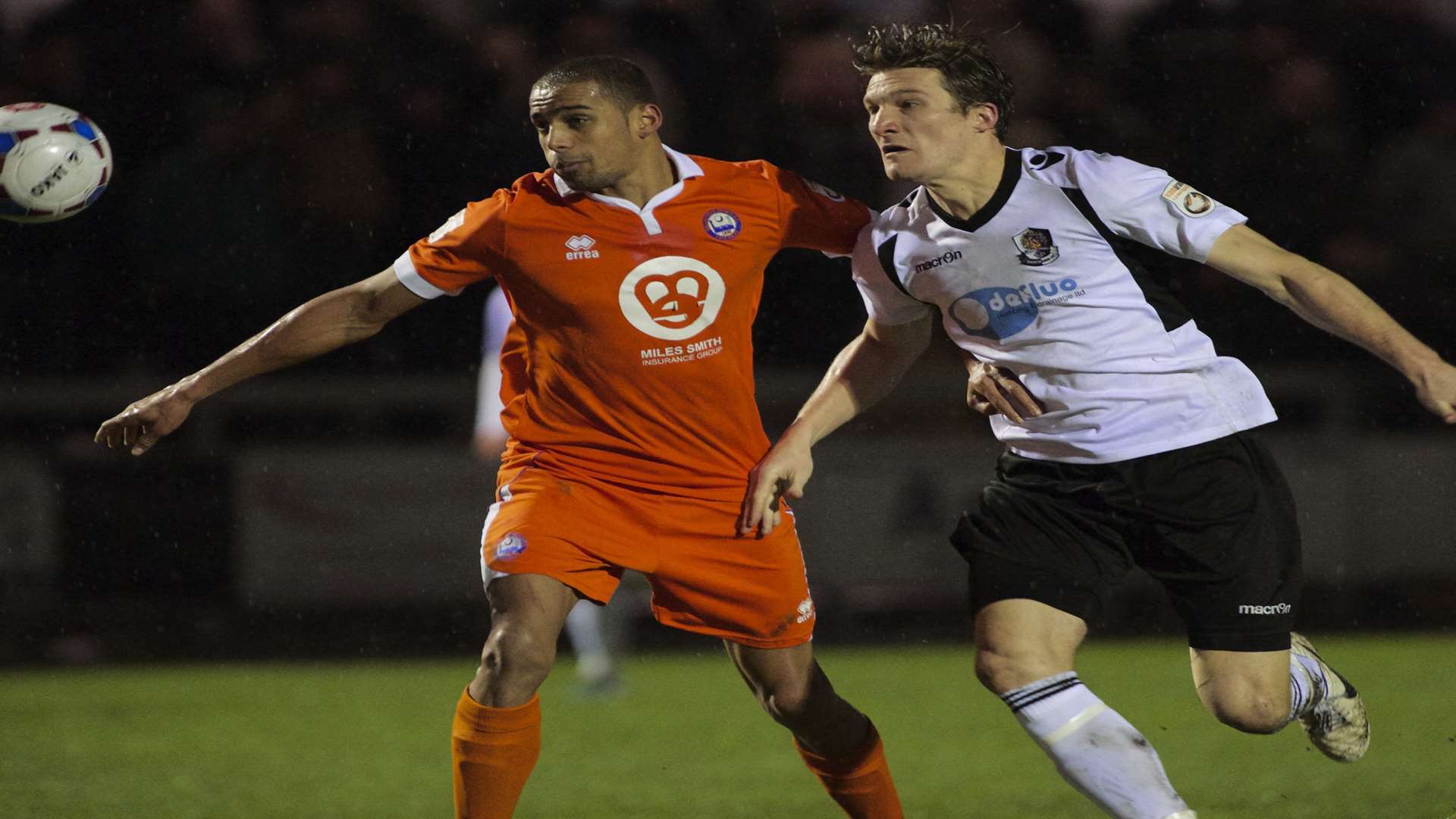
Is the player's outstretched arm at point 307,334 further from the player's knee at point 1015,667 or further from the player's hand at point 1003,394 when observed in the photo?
the player's knee at point 1015,667

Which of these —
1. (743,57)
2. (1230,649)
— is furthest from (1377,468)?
(1230,649)

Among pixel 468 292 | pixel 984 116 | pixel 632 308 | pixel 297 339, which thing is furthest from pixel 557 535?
pixel 468 292

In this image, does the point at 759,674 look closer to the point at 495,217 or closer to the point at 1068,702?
the point at 1068,702

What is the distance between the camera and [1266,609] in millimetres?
4027

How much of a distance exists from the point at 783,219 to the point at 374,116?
21.0 feet

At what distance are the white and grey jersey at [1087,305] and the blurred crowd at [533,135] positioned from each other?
614 cm

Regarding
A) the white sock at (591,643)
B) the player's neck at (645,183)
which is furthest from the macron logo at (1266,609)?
the white sock at (591,643)

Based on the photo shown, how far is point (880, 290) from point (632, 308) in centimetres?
59

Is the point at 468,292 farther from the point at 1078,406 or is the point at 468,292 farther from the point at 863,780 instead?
the point at 1078,406

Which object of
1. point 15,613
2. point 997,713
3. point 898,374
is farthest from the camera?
point 15,613

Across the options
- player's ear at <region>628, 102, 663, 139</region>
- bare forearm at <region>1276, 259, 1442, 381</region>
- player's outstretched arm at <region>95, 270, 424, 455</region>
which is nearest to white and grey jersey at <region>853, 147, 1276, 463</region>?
bare forearm at <region>1276, 259, 1442, 381</region>

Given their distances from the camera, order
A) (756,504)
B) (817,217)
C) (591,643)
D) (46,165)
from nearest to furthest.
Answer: (756,504) → (817,217) → (46,165) → (591,643)

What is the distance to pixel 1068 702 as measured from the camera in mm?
3701

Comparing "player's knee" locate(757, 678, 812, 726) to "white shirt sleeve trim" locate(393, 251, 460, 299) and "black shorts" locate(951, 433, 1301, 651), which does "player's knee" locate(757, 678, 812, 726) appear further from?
"white shirt sleeve trim" locate(393, 251, 460, 299)
